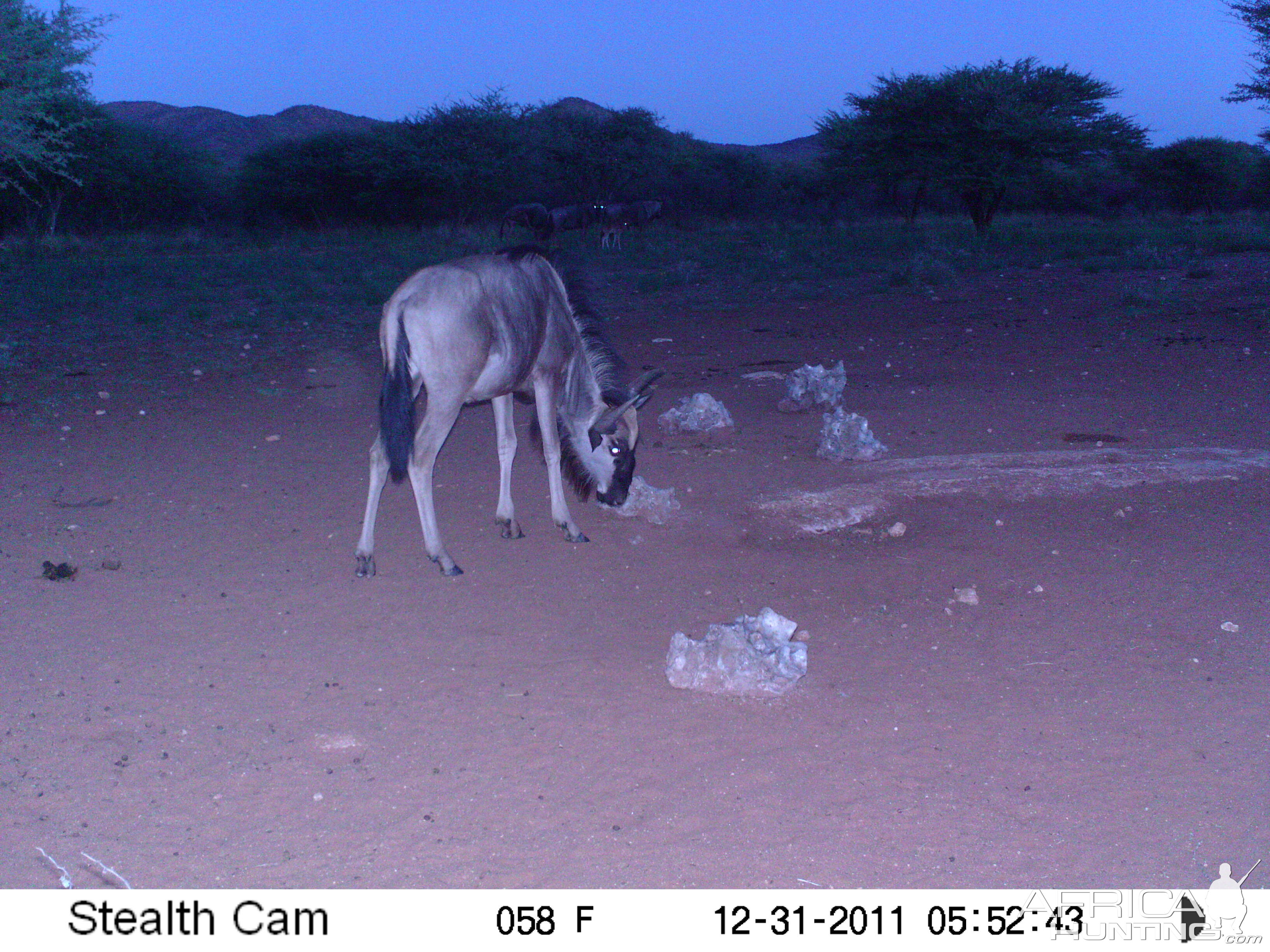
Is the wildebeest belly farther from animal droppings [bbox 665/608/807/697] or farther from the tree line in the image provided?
the tree line

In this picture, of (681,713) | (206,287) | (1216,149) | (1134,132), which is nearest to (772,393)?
(681,713)

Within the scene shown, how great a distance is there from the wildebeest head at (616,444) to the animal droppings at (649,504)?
9 centimetres

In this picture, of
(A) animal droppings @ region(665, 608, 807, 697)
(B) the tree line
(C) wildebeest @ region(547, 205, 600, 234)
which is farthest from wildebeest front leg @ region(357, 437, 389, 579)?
(C) wildebeest @ region(547, 205, 600, 234)

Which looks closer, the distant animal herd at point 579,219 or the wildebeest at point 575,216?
the distant animal herd at point 579,219

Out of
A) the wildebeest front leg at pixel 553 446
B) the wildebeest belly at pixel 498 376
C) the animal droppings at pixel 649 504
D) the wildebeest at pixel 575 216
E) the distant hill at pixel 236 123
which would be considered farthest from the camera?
the distant hill at pixel 236 123

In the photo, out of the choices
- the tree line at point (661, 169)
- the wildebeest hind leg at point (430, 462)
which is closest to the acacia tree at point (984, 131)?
the tree line at point (661, 169)

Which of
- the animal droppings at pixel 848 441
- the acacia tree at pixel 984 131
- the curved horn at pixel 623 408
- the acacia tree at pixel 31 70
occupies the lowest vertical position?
the animal droppings at pixel 848 441

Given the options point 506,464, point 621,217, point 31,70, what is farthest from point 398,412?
point 621,217

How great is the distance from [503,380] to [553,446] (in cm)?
62

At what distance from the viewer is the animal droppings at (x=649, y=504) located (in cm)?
645

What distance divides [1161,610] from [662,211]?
35322 mm

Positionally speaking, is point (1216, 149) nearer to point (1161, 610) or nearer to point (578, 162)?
point (578, 162)

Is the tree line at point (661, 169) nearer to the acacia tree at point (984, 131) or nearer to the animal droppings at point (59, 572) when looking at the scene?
the acacia tree at point (984, 131)

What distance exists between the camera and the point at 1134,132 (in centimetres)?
2844
